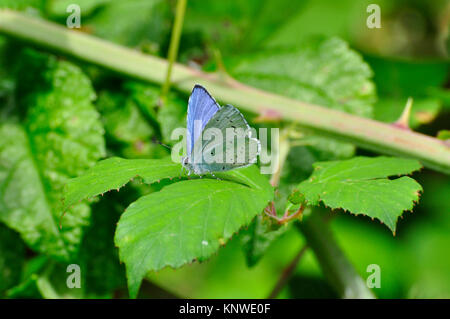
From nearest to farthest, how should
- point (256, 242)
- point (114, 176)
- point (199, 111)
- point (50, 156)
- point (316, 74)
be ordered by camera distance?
point (114, 176) → point (199, 111) → point (256, 242) → point (50, 156) → point (316, 74)

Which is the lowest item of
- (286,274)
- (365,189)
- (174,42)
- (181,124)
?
(286,274)

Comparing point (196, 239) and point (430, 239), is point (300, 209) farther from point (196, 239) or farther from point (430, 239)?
point (430, 239)

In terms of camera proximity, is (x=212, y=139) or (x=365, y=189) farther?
(x=212, y=139)

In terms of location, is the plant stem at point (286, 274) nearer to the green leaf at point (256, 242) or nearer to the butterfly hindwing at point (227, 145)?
the green leaf at point (256, 242)

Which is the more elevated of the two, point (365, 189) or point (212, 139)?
point (212, 139)

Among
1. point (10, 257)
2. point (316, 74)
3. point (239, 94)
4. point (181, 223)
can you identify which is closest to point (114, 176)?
point (181, 223)

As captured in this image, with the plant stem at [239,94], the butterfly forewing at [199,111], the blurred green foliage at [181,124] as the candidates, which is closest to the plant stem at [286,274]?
the blurred green foliage at [181,124]

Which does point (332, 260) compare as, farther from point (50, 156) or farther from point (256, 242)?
point (50, 156)
